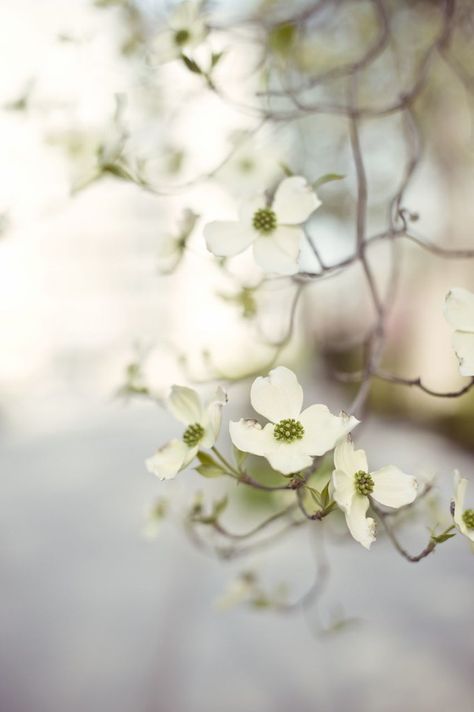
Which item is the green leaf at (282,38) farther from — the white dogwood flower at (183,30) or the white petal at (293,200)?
the white petal at (293,200)

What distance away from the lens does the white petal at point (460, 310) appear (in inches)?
14.5

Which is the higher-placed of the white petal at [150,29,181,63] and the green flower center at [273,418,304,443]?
the white petal at [150,29,181,63]

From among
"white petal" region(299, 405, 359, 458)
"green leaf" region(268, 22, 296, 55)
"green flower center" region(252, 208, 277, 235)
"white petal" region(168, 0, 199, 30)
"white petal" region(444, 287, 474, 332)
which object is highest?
"white petal" region(168, 0, 199, 30)

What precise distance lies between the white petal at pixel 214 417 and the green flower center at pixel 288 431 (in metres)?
0.03

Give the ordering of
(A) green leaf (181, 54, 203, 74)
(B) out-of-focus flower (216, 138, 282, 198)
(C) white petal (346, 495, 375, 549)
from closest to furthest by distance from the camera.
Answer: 1. (C) white petal (346, 495, 375, 549)
2. (A) green leaf (181, 54, 203, 74)
3. (B) out-of-focus flower (216, 138, 282, 198)

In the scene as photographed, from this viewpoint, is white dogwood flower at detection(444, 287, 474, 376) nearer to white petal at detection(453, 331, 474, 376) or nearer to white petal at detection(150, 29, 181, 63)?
white petal at detection(453, 331, 474, 376)

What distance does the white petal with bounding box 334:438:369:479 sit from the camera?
1.18 feet

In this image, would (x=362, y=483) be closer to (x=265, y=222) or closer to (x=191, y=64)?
(x=265, y=222)

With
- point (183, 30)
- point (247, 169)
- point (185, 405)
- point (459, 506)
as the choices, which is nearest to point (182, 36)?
point (183, 30)

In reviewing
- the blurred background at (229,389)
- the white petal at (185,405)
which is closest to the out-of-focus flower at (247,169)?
the blurred background at (229,389)

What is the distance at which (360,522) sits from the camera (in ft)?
1.20

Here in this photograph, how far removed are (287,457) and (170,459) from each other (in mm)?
93

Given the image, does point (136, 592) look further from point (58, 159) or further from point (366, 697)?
point (58, 159)

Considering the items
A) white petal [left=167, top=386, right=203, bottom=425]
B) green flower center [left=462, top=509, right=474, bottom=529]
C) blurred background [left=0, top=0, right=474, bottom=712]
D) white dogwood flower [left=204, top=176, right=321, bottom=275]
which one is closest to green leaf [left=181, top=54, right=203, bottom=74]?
blurred background [left=0, top=0, right=474, bottom=712]
